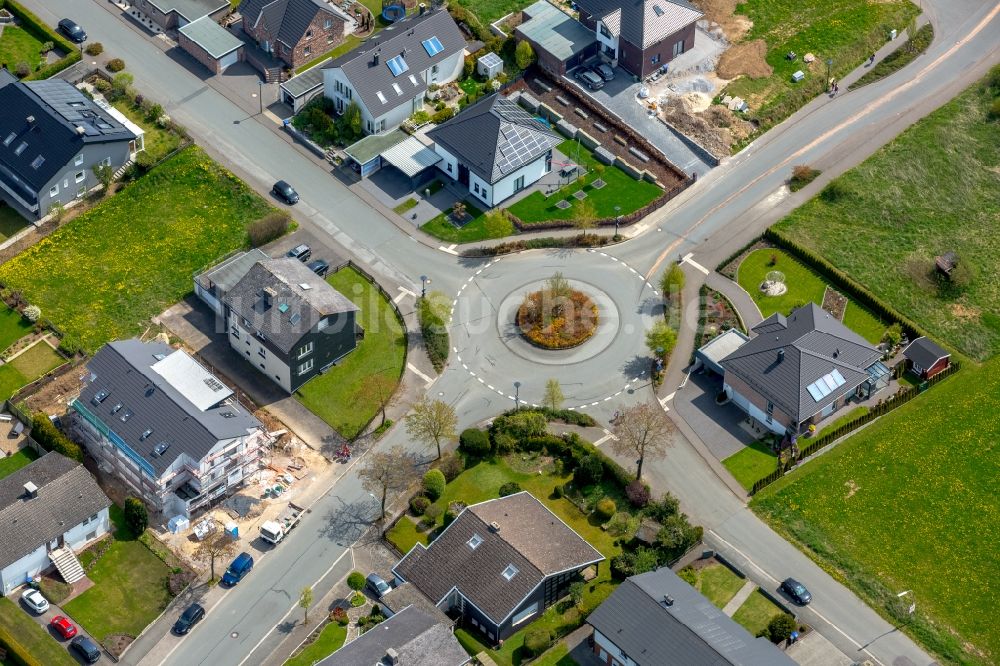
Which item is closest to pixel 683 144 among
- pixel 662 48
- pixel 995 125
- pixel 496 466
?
pixel 662 48

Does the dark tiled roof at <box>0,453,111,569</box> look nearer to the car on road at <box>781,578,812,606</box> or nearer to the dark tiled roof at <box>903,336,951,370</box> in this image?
the car on road at <box>781,578,812,606</box>

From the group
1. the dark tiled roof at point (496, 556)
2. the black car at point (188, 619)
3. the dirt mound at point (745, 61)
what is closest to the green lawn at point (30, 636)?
the black car at point (188, 619)

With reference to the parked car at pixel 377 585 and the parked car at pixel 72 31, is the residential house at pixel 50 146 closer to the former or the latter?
the parked car at pixel 72 31

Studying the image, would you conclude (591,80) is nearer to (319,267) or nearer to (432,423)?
(319,267)

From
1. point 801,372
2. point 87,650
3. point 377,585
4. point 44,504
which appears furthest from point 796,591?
point 44,504

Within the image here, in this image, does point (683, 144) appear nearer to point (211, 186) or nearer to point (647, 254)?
point (647, 254)

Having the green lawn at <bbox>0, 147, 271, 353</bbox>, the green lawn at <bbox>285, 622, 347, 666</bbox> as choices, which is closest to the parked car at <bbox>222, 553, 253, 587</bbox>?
the green lawn at <bbox>285, 622, 347, 666</bbox>
